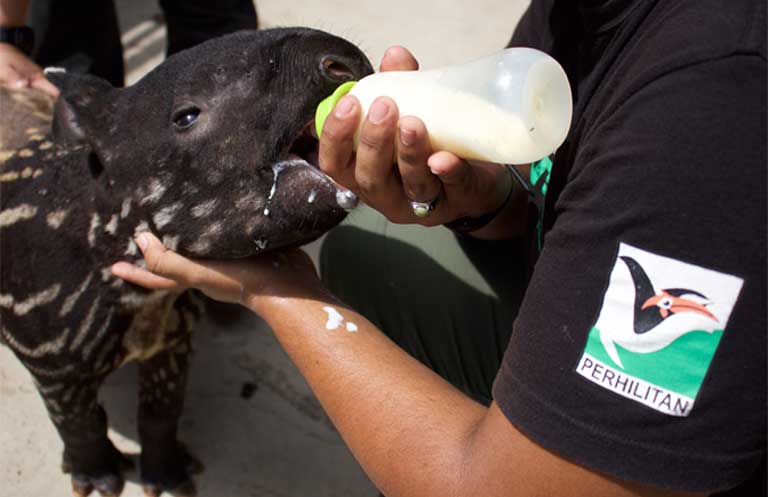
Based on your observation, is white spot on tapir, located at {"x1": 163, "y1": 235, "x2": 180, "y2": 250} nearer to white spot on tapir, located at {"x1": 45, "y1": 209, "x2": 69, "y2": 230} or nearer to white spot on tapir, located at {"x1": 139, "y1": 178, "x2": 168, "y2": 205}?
white spot on tapir, located at {"x1": 139, "y1": 178, "x2": 168, "y2": 205}

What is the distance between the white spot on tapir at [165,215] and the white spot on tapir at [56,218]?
400mm

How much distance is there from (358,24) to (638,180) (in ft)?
15.2

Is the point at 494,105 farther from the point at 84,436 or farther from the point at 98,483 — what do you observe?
the point at 98,483

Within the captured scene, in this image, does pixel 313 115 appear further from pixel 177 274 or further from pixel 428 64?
pixel 428 64

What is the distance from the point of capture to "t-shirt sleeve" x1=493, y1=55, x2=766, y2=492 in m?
1.41

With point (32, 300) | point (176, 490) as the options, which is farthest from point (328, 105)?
point (176, 490)

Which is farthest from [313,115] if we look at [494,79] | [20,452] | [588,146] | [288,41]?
[20,452]

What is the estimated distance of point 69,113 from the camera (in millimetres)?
2549

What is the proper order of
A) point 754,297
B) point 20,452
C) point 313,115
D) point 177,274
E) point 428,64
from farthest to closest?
point 428,64 < point 20,452 < point 177,274 < point 313,115 < point 754,297

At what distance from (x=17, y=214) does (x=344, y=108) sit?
1.45 meters

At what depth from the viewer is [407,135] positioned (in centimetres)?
171

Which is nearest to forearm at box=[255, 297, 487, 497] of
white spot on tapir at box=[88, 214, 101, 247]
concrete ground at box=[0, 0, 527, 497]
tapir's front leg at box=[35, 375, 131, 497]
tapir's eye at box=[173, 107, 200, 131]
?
tapir's eye at box=[173, 107, 200, 131]

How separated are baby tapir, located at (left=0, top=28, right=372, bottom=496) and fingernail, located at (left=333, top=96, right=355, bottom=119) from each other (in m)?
0.31

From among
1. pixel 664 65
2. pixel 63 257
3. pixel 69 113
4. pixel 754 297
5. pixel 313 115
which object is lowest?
pixel 63 257
